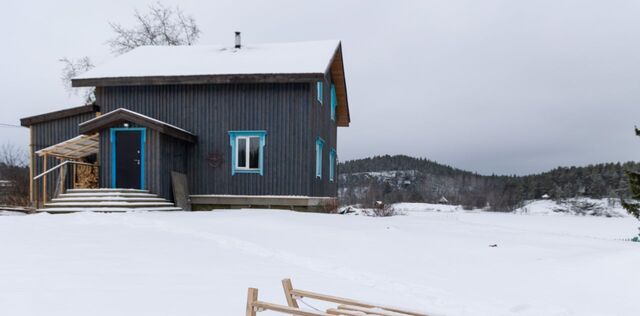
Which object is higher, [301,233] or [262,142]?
[262,142]

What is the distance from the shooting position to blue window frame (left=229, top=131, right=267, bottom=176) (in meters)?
14.9

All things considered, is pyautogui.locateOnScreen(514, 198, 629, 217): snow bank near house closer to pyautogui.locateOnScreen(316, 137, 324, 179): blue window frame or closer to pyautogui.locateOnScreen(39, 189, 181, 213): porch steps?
pyautogui.locateOnScreen(316, 137, 324, 179): blue window frame

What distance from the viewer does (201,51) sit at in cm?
1848

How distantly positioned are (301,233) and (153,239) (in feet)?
9.94

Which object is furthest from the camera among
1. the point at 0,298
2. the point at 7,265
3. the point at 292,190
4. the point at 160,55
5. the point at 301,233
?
the point at 160,55

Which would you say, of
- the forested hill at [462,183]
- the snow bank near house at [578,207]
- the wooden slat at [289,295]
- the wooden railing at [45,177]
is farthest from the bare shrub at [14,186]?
the snow bank near house at [578,207]

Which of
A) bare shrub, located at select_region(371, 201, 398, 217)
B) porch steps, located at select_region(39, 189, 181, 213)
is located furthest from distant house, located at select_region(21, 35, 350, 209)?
bare shrub, located at select_region(371, 201, 398, 217)

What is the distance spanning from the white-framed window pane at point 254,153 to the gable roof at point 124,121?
231cm

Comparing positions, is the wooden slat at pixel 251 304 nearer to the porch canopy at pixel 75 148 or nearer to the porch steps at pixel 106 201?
the porch steps at pixel 106 201

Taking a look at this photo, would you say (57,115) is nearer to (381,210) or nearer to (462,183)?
(381,210)

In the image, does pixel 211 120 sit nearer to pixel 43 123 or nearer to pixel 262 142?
pixel 262 142

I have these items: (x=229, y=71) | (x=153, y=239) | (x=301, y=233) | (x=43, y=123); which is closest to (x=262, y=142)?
(x=229, y=71)

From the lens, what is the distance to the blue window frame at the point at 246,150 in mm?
14938

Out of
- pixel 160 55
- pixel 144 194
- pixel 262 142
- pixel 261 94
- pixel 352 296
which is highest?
pixel 160 55
